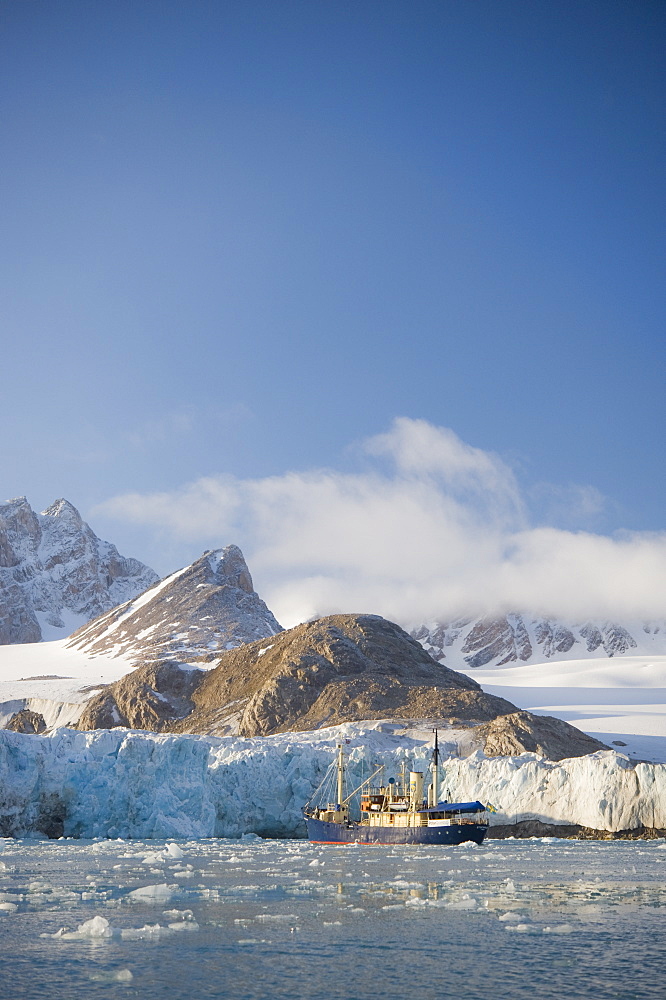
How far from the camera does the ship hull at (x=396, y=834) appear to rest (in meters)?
55.8

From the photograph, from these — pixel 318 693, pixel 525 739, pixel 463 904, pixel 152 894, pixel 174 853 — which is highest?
pixel 318 693

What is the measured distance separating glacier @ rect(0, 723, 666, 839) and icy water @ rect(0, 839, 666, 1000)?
2234 cm

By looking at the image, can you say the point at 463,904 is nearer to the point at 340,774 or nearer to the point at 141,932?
the point at 141,932

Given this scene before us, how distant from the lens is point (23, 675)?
163 m

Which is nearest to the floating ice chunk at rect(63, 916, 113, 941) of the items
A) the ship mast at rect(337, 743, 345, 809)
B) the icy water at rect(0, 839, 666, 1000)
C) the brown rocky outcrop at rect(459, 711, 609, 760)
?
the icy water at rect(0, 839, 666, 1000)

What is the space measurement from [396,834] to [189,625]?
126892 millimetres

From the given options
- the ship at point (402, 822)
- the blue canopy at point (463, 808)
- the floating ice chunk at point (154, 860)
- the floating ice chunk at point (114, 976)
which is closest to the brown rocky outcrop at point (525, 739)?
the ship at point (402, 822)

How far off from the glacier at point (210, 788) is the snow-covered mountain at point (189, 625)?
9012cm

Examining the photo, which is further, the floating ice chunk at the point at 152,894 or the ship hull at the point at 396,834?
the ship hull at the point at 396,834

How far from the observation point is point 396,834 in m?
57.5

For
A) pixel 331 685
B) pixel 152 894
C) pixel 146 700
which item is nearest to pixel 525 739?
pixel 331 685

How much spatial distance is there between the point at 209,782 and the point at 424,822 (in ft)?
52.1

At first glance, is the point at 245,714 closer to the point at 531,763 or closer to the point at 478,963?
the point at 531,763

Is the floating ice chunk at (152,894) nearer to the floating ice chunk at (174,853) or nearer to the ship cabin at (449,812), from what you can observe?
the floating ice chunk at (174,853)
